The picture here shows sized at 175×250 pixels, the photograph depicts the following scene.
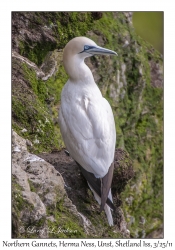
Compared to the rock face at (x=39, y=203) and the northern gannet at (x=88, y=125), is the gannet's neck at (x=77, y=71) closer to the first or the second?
the northern gannet at (x=88, y=125)

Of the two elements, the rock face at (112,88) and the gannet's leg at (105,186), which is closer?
the gannet's leg at (105,186)

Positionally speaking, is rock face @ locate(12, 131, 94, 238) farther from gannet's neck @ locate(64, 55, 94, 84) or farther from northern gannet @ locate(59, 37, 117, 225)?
gannet's neck @ locate(64, 55, 94, 84)

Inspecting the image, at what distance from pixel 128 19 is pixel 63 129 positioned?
623 cm

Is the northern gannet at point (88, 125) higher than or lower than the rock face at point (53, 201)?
higher

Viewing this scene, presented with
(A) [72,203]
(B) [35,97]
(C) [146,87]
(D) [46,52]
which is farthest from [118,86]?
(A) [72,203]

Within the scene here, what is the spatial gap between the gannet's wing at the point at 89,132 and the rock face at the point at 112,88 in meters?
0.80

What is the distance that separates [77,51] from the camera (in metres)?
6.61

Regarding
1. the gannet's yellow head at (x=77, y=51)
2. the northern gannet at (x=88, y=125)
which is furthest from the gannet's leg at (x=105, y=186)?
the gannet's yellow head at (x=77, y=51)

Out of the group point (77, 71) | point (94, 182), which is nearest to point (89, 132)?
point (94, 182)

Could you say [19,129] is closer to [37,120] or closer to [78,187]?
[37,120]

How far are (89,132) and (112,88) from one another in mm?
4922

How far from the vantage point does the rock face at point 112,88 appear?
7.68m

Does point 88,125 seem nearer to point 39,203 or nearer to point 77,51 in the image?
point 77,51

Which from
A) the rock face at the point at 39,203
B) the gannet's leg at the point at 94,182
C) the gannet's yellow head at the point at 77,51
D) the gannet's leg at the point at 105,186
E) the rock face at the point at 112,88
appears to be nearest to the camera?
the rock face at the point at 39,203
